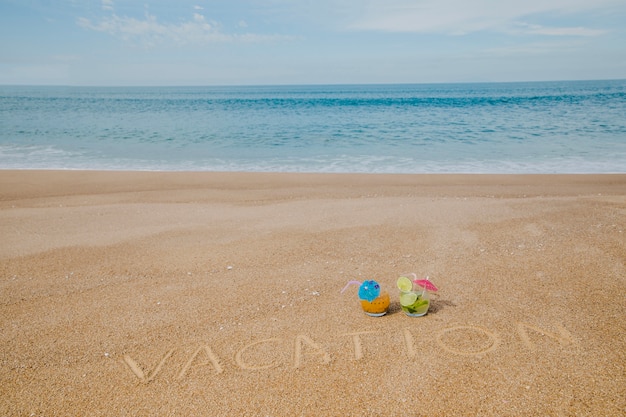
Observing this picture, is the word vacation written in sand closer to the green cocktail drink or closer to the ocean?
the green cocktail drink

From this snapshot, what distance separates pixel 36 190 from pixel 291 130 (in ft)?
49.8

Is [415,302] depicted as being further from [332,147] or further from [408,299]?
[332,147]

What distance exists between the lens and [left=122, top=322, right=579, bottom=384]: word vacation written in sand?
3.05m

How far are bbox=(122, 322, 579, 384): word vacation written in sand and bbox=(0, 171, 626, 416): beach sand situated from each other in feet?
0.05

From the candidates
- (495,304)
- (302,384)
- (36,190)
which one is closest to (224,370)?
(302,384)

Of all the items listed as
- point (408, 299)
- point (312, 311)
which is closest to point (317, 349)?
point (312, 311)

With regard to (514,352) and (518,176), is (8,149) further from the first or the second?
(514,352)

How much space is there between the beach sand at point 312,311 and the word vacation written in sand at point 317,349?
0.05 feet

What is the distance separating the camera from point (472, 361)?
3.03 meters

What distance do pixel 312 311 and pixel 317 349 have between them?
0.57m

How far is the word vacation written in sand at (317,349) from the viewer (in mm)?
3049

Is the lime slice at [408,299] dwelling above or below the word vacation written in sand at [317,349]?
above

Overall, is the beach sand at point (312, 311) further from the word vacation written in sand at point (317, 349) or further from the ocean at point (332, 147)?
the ocean at point (332, 147)

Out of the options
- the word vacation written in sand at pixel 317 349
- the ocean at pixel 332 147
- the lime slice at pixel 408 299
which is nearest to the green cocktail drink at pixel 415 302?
the lime slice at pixel 408 299
